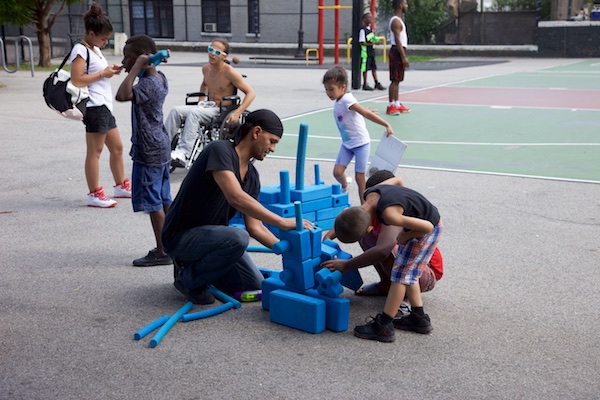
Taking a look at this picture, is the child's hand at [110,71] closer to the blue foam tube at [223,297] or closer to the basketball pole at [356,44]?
the blue foam tube at [223,297]

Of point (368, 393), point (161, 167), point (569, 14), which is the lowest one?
point (368, 393)

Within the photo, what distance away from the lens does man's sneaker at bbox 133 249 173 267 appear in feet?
20.1

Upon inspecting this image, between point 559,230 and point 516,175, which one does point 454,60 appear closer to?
point 516,175

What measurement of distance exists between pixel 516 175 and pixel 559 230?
2.40m

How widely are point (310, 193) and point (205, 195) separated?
1.63 meters

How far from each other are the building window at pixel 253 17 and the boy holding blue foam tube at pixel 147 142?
34285mm

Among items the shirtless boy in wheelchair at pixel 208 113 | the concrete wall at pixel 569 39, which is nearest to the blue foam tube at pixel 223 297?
the shirtless boy in wheelchair at pixel 208 113

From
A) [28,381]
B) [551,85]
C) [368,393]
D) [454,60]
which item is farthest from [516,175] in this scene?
[454,60]

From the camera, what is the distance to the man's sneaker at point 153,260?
6.12m

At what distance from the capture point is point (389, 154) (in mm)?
7379

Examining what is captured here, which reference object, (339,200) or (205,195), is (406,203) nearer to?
(205,195)

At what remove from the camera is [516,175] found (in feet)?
30.6

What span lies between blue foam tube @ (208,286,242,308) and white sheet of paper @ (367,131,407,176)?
2.28 meters

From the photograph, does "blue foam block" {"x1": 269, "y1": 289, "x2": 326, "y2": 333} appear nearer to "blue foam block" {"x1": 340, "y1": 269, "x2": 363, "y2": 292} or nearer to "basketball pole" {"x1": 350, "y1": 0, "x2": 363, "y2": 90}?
"blue foam block" {"x1": 340, "y1": 269, "x2": 363, "y2": 292}
